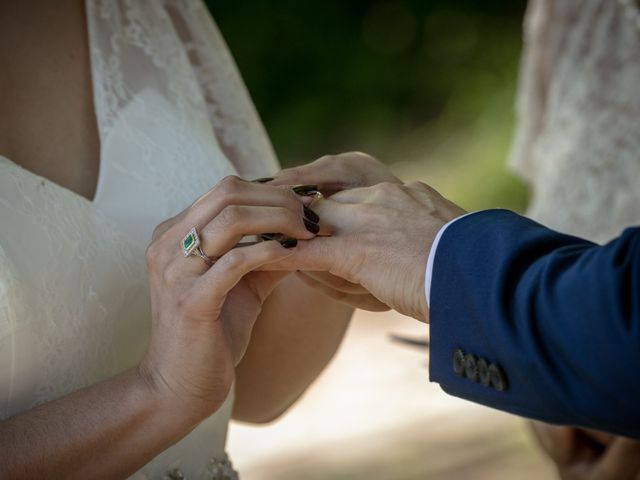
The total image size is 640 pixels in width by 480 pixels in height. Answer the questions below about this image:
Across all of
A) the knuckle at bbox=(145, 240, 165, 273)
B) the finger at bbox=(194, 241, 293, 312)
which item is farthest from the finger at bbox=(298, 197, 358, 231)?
the knuckle at bbox=(145, 240, 165, 273)

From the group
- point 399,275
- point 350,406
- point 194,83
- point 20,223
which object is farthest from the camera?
point 350,406

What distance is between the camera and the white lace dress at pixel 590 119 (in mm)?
2123

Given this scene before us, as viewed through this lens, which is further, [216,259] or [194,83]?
[194,83]

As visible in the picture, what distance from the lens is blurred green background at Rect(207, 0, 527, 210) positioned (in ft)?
22.0

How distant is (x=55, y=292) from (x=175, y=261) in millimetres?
230

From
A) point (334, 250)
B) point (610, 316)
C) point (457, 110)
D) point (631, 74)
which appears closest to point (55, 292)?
point (334, 250)

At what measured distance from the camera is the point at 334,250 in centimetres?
136

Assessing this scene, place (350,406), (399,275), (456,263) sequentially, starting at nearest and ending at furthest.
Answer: (456,263) → (399,275) → (350,406)

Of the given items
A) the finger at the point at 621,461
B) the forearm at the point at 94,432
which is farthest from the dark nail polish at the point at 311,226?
the finger at the point at 621,461

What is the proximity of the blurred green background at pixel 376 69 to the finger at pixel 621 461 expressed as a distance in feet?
15.4

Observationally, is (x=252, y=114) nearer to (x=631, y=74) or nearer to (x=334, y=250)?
(x=334, y=250)

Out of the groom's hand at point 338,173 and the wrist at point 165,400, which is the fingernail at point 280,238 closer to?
the groom's hand at point 338,173

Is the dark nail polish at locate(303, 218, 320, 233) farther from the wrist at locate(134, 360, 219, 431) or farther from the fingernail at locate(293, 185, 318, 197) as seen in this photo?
the wrist at locate(134, 360, 219, 431)

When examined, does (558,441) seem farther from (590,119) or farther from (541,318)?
(541,318)
